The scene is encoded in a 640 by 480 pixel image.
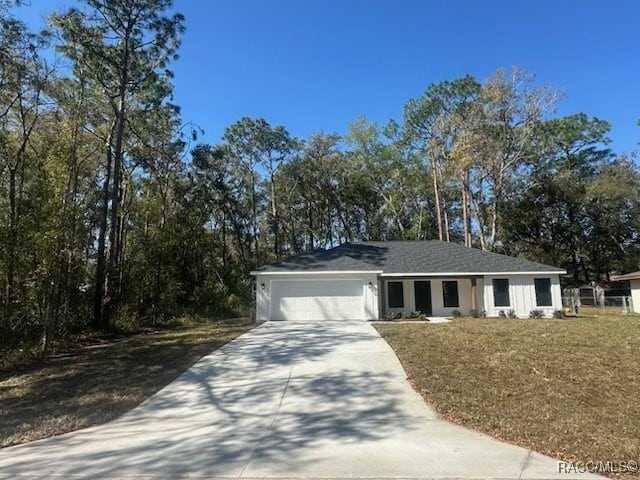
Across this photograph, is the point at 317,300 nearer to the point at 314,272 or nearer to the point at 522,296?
the point at 314,272

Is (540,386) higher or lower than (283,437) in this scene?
higher

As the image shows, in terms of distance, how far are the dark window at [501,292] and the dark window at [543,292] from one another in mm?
1248

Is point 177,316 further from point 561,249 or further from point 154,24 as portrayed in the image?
point 561,249

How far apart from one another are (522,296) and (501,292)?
86 cm

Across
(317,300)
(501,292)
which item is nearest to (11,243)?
(317,300)

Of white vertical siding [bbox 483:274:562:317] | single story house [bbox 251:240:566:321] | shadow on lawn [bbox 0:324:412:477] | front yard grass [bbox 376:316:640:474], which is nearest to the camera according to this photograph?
shadow on lawn [bbox 0:324:412:477]

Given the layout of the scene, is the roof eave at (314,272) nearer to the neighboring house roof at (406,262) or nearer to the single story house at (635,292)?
the neighboring house roof at (406,262)

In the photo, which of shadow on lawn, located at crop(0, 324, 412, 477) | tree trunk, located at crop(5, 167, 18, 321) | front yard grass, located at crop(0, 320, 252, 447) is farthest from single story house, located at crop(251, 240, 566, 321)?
shadow on lawn, located at crop(0, 324, 412, 477)

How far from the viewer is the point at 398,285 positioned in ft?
64.4

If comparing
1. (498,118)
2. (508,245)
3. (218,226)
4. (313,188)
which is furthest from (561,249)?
(218,226)

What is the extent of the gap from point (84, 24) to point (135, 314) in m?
11.5

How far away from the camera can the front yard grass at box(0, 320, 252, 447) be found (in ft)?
19.9

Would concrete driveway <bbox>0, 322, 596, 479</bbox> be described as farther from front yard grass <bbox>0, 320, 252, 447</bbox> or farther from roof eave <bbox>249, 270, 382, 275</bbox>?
roof eave <bbox>249, 270, 382, 275</bbox>

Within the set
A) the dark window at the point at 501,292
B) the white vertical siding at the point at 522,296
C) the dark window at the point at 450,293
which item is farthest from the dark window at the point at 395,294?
the dark window at the point at 501,292
